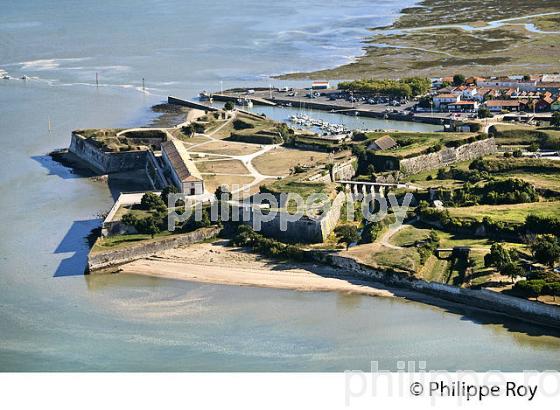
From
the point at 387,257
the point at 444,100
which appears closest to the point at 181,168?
the point at 387,257

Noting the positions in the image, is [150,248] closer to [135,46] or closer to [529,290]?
[529,290]

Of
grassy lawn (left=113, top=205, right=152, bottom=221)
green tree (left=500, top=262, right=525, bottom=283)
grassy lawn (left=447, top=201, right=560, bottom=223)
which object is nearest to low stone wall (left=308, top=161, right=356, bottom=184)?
grassy lawn (left=447, top=201, right=560, bottom=223)

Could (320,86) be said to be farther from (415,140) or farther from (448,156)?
(448,156)

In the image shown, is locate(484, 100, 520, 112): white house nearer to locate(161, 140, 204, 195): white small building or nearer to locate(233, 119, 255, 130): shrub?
locate(233, 119, 255, 130): shrub

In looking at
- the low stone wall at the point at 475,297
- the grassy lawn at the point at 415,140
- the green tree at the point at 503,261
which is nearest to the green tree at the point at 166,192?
the low stone wall at the point at 475,297

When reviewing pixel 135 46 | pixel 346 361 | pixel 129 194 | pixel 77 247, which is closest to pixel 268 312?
pixel 346 361

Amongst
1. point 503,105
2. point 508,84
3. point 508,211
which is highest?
point 508,84

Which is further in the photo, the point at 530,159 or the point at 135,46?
the point at 135,46
